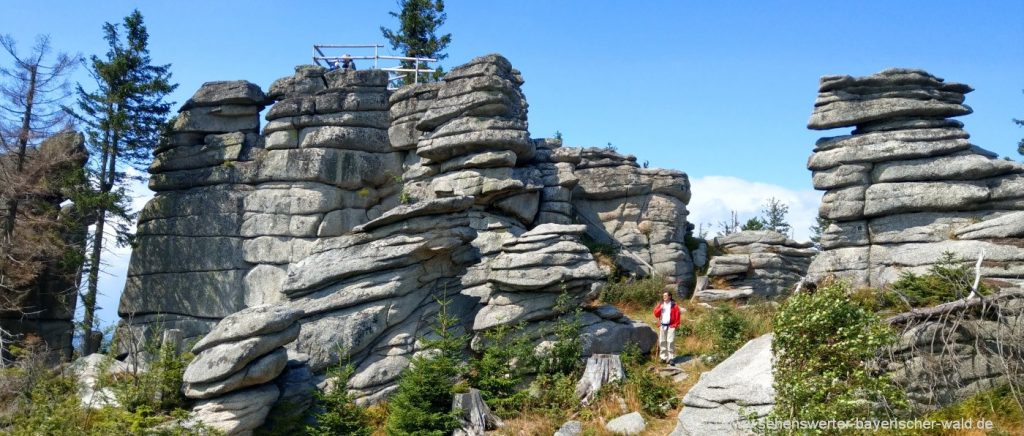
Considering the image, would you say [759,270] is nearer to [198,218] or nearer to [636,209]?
[636,209]

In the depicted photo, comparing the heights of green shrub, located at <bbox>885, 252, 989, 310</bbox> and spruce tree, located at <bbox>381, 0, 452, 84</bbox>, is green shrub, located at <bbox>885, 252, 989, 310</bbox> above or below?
below

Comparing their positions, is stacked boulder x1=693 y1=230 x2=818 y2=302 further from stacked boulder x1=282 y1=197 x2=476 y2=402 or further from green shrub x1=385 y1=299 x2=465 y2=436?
green shrub x1=385 y1=299 x2=465 y2=436

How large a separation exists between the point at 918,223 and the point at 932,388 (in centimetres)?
1044

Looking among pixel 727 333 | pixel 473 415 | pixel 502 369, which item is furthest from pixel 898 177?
pixel 473 415

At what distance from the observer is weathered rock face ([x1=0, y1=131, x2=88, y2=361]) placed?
25625mm

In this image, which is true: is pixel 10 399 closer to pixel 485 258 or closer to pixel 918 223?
pixel 485 258

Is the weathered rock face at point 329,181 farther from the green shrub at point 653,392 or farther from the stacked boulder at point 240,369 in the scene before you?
the green shrub at point 653,392

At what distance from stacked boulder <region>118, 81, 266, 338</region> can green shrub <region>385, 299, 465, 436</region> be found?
13271 mm

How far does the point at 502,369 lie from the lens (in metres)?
19.2

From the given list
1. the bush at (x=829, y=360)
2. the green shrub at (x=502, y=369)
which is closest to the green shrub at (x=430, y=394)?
the green shrub at (x=502, y=369)

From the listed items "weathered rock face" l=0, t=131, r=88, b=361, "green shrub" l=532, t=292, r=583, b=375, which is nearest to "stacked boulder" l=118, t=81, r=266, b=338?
"weathered rock face" l=0, t=131, r=88, b=361

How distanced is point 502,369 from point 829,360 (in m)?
8.05

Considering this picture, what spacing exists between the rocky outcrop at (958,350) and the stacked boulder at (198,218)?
22.7 m

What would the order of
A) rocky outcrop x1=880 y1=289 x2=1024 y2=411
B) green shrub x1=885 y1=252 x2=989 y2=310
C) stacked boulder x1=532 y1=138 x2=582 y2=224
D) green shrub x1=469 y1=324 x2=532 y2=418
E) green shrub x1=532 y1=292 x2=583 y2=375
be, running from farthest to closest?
stacked boulder x1=532 y1=138 x2=582 y2=224 < green shrub x1=532 y1=292 x2=583 y2=375 < green shrub x1=469 y1=324 x2=532 y2=418 < green shrub x1=885 y1=252 x2=989 y2=310 < rocky outcrop x1=880 y1=289 x2=1024 y2=411
